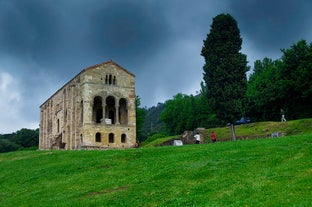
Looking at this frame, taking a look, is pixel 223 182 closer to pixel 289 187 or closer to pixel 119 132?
pixel 289 187

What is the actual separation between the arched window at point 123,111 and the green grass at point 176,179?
3375 centimetres

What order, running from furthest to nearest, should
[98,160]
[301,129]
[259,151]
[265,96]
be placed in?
1. [265,96]
2. [301,129]
3. [98,160]
4. [259,151]

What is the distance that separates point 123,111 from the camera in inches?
2729

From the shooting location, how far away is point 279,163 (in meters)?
21.6

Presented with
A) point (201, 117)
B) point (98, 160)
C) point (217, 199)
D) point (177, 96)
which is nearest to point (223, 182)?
point (217, 199)

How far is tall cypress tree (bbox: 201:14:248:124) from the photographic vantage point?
6762cm

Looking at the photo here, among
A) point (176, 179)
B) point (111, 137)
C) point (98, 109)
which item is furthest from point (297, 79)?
point (176, 179)

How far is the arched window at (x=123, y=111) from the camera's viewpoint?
68.4 metres

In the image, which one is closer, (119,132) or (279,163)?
(279,163)

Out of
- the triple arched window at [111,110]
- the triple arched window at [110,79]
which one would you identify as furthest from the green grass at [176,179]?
the triple arched window at [110,79]

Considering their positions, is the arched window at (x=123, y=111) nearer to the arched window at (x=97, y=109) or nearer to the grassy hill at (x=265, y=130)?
the arched window at (x=97, y=109)

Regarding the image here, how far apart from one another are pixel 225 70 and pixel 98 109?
21165 mm

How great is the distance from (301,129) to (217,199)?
33948 millimetres

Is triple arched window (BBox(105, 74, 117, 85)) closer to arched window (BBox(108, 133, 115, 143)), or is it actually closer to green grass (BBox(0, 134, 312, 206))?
arched window (BBox(108, 133, 115, 143))
